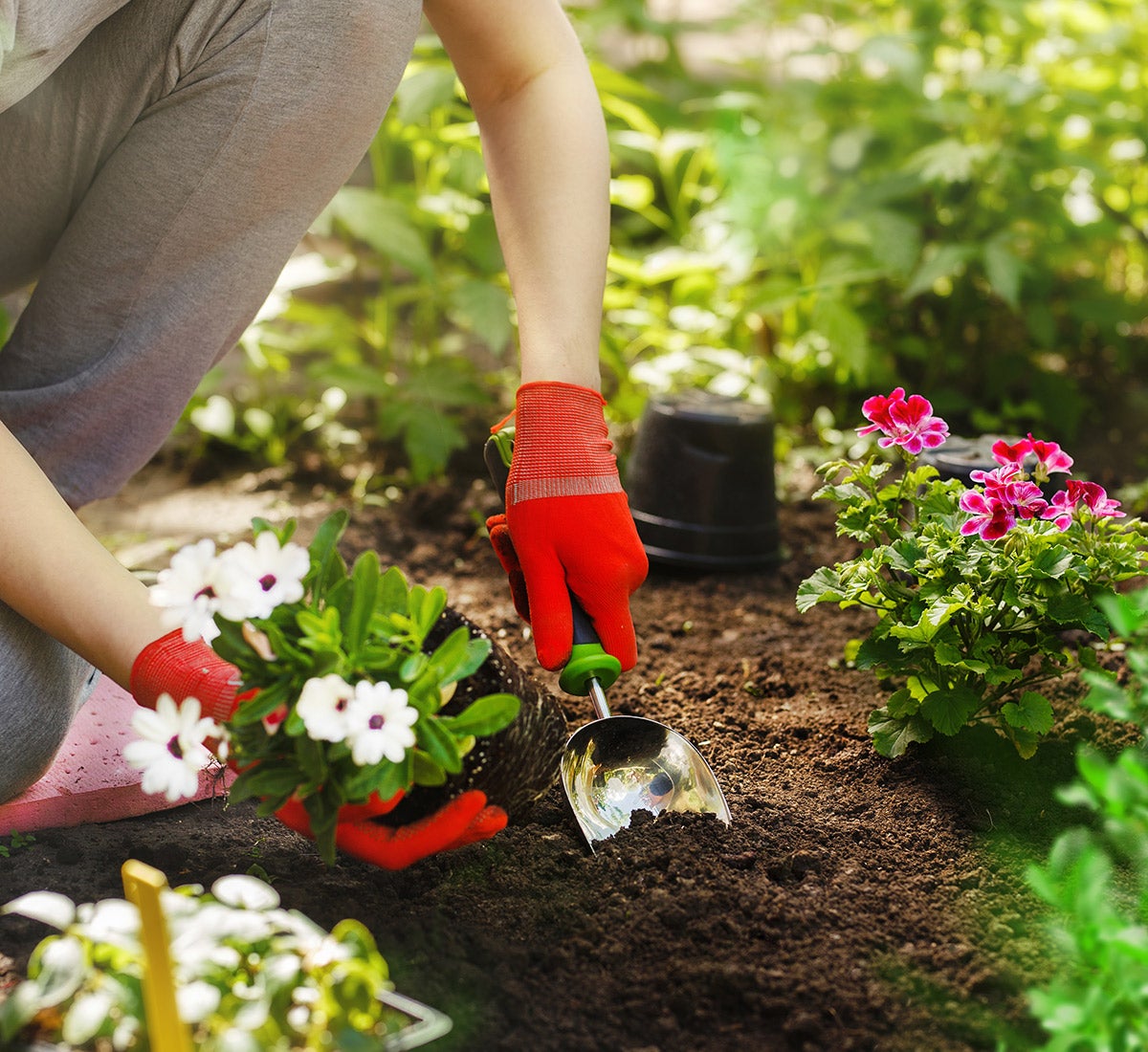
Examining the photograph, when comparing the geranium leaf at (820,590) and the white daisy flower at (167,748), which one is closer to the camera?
the white daisy flower at (167,748)

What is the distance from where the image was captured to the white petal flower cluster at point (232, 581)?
85 cm

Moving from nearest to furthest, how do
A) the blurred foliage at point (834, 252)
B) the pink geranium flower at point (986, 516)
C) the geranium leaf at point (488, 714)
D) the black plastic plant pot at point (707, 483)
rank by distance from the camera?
the geranium leaf at point (488, 714) < the pink geranium flower at point (986, 516) < the black plastic plant pot at point (707, 483) < the blurred foliage at point (834, 252)

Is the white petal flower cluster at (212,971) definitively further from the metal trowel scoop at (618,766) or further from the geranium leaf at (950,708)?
the geranium leaf at (950,708)

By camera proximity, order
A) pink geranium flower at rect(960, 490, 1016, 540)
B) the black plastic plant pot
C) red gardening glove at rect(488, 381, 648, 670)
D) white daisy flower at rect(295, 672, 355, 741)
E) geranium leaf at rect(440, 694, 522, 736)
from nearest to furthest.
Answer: white daisy flower at rect(295, 672, 355, 741) → geranium leaf at rect(440, 694, 522, 736) → pink geranium flower at rect(960, 490, 1016, 540) → red gardening glove at rect(488, 381, 648, 670) → the black plastic plant pot

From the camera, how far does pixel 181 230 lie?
1454mm

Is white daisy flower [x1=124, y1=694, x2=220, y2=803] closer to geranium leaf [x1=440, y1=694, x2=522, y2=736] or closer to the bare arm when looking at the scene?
geranium leaf [x1=440, y1=694, x2=522, y2=736]

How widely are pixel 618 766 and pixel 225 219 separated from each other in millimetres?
867

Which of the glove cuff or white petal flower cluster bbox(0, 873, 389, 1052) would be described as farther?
the glove cuff

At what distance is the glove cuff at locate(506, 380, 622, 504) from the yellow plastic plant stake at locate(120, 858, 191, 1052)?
693 millimetres

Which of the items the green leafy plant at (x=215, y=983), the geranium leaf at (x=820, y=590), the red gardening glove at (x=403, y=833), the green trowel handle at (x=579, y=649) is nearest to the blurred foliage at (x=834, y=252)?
the green trowel handle at (x=579, y=649)

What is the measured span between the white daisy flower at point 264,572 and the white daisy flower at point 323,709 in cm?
7

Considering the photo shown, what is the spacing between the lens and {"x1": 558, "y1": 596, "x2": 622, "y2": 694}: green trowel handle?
125 cm

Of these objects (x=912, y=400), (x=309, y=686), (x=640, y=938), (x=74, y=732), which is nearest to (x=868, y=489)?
(x=912, y=400)

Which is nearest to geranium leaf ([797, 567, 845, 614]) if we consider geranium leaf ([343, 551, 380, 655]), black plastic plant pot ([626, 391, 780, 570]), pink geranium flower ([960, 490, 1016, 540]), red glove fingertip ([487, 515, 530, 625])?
pink geranium flower ([960, 490, 1016, 540])
